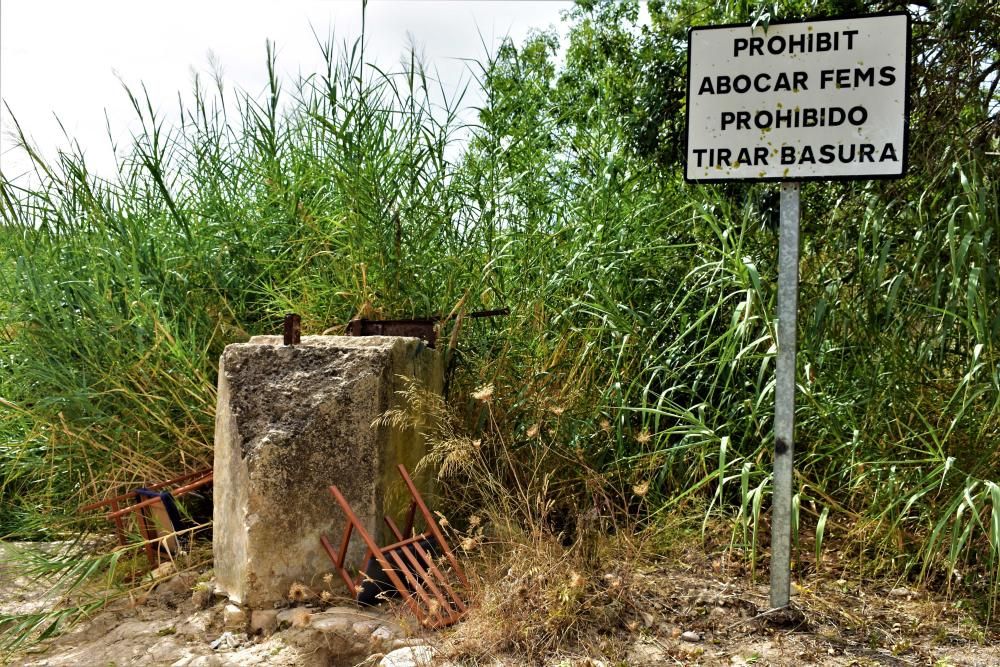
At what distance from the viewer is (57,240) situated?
18.0ft

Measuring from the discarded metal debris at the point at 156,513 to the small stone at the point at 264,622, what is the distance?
0.72m

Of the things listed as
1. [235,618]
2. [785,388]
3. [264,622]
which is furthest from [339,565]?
[785,388]

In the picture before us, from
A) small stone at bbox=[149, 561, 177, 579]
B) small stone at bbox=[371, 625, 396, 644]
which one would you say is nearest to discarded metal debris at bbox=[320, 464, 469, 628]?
small stone at bbox=[371, 625, 396, 644]

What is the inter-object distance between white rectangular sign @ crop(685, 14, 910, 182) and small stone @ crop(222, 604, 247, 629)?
245cm

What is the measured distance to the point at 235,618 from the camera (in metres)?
3.75

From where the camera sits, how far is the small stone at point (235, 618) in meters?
3.74

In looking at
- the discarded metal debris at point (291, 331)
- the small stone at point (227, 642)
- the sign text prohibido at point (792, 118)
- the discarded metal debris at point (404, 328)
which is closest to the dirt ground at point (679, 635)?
the small stone at point (227, 642)

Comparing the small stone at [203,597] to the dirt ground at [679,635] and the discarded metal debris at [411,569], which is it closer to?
the dirt ground at [679,635]

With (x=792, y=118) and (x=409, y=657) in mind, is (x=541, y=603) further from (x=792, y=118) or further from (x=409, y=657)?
(x=792, y=118)

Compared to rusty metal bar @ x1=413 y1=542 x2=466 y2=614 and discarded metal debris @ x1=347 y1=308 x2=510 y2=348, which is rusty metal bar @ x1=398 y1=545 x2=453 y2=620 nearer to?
rusty metal bar @ x1=413 y1=542 x2=466 y2=614

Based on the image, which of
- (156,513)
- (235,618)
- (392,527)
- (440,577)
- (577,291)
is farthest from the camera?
(577,291)

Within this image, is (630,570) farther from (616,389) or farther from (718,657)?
(616,389)

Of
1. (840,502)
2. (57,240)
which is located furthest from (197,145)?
(840,502)

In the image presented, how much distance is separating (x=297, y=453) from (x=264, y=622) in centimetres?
66
